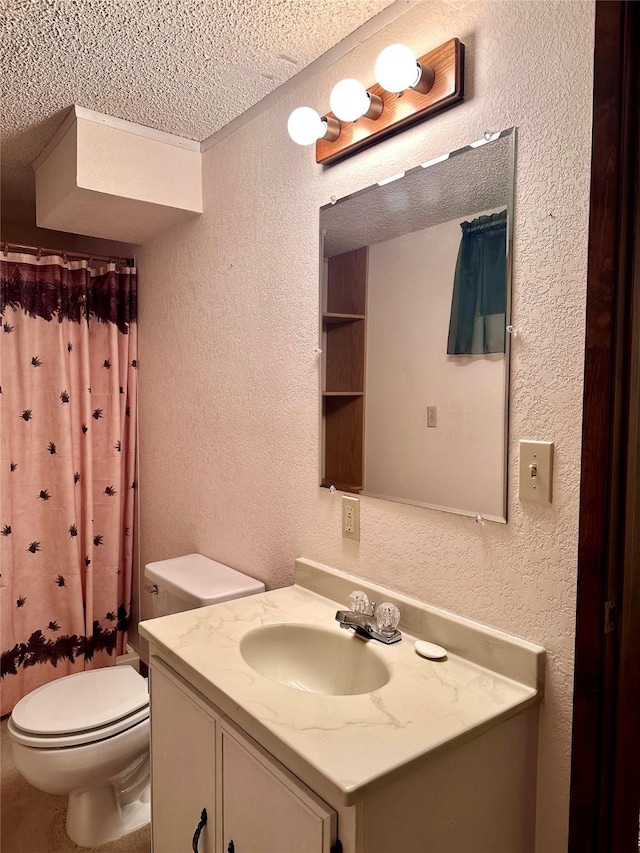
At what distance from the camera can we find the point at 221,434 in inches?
85.0

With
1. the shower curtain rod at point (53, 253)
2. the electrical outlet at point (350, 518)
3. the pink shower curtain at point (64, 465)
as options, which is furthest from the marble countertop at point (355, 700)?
the shower curtain rod at point (53, 253)

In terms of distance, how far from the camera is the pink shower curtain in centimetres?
250

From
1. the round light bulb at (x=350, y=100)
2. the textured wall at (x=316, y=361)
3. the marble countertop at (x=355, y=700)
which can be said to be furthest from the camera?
the round light bulb at (x=350, y=100)

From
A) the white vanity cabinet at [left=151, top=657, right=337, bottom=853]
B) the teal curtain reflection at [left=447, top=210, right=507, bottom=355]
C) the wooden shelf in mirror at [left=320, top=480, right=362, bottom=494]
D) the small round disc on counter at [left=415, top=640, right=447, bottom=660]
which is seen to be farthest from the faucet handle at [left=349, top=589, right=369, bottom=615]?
the teal curtain reflection at [left=447, top=210, right=507, bottom=355]

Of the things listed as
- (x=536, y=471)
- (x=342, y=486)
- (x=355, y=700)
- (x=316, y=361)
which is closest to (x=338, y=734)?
(x=355, y=700)

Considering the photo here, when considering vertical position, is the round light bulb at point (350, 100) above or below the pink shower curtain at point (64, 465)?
above

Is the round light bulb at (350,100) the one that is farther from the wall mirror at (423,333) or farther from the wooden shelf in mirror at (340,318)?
the wooden shelf in mirror at (340,318)

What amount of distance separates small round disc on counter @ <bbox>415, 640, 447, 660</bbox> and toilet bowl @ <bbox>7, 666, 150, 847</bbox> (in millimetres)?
1023

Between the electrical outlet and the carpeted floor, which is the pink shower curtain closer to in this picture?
the carpeted floor

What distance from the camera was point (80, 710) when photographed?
1812 mm

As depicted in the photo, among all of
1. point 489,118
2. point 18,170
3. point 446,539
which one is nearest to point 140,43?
point 489,118

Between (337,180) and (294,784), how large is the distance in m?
1.45

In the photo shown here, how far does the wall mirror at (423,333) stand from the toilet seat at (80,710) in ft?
3.18

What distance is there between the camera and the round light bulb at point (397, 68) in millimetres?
1238
